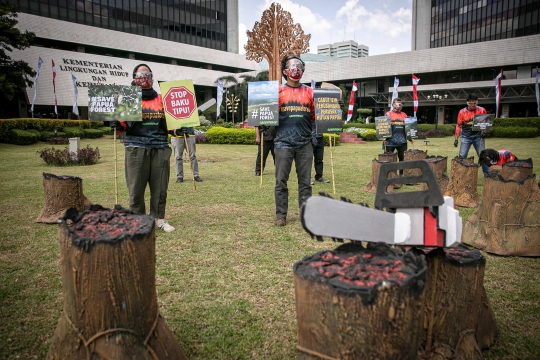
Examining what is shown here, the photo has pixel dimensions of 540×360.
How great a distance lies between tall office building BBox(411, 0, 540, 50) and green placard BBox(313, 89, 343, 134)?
5540 cm

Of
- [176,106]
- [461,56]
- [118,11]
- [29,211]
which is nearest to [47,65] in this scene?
[118,11]

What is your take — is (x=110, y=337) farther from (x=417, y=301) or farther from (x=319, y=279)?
(x=417, y=301)

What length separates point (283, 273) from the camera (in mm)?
3580

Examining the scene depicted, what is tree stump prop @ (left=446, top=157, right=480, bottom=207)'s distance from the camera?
20.9 ft

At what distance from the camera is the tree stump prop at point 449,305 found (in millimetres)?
2141

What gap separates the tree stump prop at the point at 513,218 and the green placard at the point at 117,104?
4.14 m

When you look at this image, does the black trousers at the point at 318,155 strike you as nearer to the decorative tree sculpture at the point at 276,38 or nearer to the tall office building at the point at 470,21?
the decorative tree sculpture at the point at 276,38

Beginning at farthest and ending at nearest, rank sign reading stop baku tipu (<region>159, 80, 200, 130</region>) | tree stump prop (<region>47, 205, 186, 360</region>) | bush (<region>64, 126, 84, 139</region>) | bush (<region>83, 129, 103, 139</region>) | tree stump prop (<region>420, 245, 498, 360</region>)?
1. bush (<region>83, 129, 103, 139</region>)
2. bush (<region>64, 126, 84, 139</region>)
3. sign reading stop baku tipu (<region>159, 80, 200, 130</region>)
4. tree stump prop (<region>420, 245, 498, 360</region>)
5. tree stump prop (<region>47, 205, 186, 360</region>)

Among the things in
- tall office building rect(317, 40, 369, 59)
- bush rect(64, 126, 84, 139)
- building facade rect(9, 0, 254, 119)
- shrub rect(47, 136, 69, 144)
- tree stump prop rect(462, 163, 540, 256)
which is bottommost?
tree stump prop rect(462, 163, 540, 256)

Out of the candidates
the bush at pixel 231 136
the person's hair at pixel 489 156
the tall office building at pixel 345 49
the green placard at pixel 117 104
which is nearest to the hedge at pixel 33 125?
the bush at pixel 231 136

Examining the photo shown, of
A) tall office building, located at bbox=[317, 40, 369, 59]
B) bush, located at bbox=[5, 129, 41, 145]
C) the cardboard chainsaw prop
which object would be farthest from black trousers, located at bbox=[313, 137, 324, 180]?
tall office building, located at bbox=[317, 40, 369, 59]

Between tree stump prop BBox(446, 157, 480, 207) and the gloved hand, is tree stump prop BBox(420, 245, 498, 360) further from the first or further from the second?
tree stump prop BBox(446, 157, 480, 207)

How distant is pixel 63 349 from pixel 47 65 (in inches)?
1439

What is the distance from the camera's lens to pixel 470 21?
5509 centimetres
